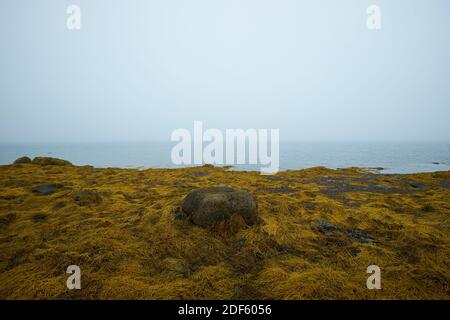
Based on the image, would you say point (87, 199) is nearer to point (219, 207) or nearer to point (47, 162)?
point (219, 207)

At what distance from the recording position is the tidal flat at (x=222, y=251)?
12.0ft

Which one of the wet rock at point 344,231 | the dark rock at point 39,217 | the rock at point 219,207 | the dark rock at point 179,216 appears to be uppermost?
the rock at point 219,207

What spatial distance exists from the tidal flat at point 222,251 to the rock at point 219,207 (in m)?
0.27

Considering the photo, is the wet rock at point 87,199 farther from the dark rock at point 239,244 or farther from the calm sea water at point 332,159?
the calm sea water at point 332,159

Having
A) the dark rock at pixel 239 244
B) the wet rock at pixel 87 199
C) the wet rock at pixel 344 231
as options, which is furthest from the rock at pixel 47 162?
the wet rock at pixel 344 231

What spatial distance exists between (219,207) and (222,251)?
127 cm

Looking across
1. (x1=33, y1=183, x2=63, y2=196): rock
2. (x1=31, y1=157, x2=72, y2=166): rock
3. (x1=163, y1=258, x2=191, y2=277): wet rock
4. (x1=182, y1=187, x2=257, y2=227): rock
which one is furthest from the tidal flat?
(x1=31, y1=157, x2=72, y2=166): rock

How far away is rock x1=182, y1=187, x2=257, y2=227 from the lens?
19.6 feet

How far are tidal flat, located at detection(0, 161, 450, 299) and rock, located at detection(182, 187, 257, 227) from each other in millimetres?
266

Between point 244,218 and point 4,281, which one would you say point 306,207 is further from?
point 4,281

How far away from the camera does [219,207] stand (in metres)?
6.00

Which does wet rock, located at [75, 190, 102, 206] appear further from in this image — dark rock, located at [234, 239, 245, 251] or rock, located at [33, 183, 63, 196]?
dark rock, located at [234, 239, 245, 251]

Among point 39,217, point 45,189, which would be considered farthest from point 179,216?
point 45,189

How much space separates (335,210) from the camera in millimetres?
7785
